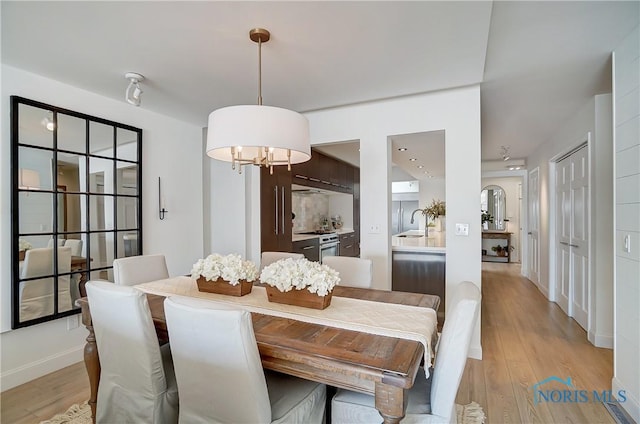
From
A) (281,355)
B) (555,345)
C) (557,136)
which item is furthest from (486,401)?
(557,136)

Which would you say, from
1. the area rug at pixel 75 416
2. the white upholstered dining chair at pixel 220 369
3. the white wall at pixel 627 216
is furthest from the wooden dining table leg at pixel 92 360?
the white wall at pixel 627 216

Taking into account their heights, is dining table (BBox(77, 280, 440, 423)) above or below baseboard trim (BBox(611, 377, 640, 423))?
above

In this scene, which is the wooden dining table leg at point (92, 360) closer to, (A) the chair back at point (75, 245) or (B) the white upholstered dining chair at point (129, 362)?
(B) the white upholstered dining chair at point (129, 362)

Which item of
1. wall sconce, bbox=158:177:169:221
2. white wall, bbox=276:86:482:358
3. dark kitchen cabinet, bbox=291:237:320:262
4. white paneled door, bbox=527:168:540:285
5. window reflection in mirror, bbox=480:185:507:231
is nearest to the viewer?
white wall, bbox=276:86:482:358

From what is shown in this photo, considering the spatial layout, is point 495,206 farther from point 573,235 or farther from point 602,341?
point 602,341

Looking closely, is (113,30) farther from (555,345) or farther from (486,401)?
(555,345)

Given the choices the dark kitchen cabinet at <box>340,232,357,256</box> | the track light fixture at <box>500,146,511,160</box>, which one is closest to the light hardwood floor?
the dark kitchen cabinet at <box>340,232,357,256</box>

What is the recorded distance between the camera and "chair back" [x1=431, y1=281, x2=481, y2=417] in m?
1.28

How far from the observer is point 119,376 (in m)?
1.58

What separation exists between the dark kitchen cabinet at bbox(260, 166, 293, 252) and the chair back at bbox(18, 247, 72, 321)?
1.85 m

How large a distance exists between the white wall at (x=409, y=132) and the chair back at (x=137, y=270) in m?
1.89

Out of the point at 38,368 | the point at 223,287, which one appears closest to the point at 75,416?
the point at 38,368

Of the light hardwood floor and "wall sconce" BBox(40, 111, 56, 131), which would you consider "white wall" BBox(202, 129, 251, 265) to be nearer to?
"wall sconce" BBox(40, 111, 56, 131)

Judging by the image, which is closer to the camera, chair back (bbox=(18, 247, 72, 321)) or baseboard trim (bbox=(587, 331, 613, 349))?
chair back (bbox=(18, 247, 72, 321))
